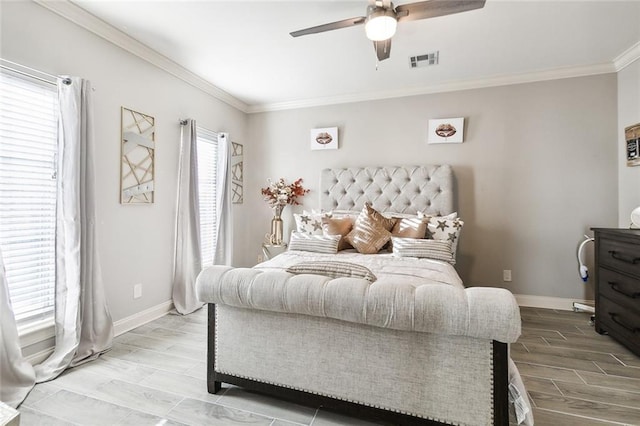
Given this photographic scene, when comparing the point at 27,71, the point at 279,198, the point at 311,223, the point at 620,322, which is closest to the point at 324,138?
the point at 279,198

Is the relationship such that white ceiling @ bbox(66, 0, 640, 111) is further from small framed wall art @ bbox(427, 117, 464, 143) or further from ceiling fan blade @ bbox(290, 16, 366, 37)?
small framed wall art @ bbox(427, 117, 464, 143)

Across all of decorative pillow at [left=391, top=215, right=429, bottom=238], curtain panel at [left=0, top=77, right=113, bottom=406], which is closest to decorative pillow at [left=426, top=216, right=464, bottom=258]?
decorative pillow at [left=391, top=215, right=429, bottom=238]

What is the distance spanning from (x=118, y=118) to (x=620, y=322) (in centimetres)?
452

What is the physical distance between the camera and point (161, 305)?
310 centimetres

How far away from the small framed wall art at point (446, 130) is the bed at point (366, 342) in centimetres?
217

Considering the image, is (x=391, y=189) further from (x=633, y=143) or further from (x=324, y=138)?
(x=633, y=143)

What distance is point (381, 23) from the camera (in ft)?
6.11

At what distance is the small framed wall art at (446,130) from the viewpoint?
141 inches

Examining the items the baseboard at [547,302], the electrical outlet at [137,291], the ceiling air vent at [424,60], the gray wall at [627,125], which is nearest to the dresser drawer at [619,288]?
the baseboard at [547,302]

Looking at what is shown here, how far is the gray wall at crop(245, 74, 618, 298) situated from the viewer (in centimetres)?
323

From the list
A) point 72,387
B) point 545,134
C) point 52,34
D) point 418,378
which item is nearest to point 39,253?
point 72,387

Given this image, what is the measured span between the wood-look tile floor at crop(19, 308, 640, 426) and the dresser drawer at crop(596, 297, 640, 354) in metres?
0.09

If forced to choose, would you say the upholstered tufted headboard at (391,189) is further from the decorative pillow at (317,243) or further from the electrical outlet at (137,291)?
the electrical outlet at (137,291)

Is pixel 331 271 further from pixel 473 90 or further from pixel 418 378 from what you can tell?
pixel 473 90
